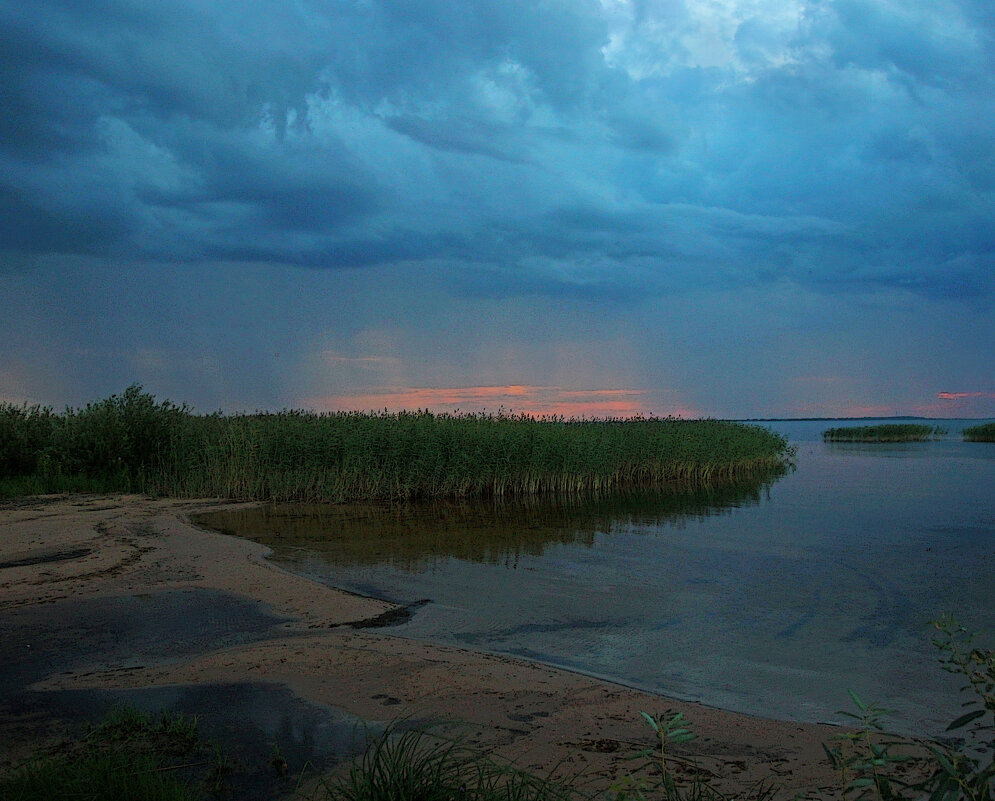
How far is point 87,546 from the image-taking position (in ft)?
37.6

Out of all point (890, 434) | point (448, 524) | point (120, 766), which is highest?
point (890, 434)

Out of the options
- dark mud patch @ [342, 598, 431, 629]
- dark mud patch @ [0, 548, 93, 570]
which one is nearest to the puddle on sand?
dark mud patch @ [342, 598, 431, 629]

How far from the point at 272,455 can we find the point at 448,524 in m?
6.19

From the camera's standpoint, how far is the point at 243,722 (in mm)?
4875

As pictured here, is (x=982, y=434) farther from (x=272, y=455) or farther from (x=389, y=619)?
(x=389, y=619)

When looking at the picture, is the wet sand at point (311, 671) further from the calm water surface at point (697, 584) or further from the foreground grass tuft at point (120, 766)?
the calm water surface at point (697, 584)

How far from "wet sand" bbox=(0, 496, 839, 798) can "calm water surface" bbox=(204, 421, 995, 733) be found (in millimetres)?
724

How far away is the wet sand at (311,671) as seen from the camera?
458 centimetres

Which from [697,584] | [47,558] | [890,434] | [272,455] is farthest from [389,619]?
[890,434]

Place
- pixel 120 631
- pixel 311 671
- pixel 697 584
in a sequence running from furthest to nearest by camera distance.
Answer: pixel 697 584, pixel 120 631, pixel 311 671

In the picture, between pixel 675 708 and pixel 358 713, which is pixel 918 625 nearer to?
pixel 675 708

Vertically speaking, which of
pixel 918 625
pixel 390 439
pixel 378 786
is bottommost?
pixel 918 625

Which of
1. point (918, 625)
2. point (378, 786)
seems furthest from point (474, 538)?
point (378, 786)

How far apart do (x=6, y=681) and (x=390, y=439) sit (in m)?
14.2
